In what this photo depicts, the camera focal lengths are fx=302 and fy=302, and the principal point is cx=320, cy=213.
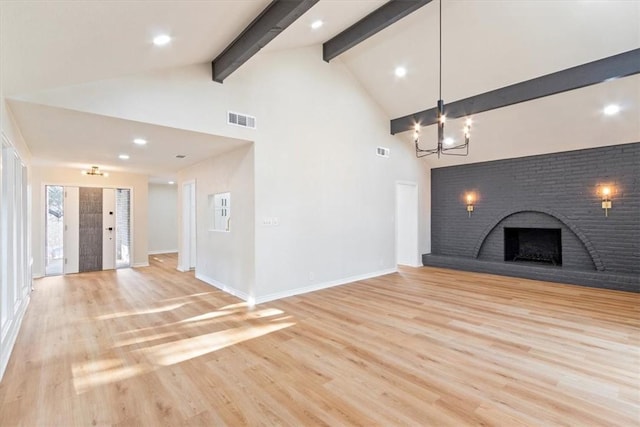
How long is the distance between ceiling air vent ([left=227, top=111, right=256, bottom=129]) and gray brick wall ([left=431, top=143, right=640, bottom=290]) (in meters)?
5.55

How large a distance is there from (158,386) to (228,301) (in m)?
2.36

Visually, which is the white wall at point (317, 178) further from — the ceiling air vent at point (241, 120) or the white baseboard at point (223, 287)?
the white baseboard at point (223, 287)

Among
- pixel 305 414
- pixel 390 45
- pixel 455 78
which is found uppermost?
pixel 390 45

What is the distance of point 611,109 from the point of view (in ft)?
16.0

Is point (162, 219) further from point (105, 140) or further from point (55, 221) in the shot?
point (105, 140)

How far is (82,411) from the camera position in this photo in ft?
6.91

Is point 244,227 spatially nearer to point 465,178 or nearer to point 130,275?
point 130,275

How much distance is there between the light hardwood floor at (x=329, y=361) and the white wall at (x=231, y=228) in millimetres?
518

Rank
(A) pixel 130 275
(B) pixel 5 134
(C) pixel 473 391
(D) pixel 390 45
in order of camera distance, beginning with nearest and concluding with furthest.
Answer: (C) pixel 473 391 < (B) pixel 5 134 < (D) pixel 390 45 < (A) pixel 130 275

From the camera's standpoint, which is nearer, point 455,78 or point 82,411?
point 82,411

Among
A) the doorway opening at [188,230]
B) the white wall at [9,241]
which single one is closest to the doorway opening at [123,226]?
the doorway opening at [188,230]

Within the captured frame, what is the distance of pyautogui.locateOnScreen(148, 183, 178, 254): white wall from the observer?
412 inches

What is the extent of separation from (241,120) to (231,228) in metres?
1.85

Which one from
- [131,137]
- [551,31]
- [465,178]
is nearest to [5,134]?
[131,137]
